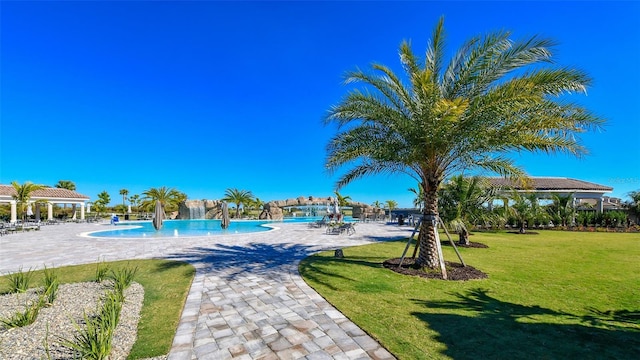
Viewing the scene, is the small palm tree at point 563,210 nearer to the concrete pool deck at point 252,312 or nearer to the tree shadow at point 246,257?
the tree shadow at point 246,257

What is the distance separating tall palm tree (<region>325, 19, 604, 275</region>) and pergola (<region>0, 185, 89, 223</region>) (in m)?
33.6

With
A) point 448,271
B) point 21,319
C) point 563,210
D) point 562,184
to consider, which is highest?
point 562,184

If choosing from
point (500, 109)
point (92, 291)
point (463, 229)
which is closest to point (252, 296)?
point (92, 291)

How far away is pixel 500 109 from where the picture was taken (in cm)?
626

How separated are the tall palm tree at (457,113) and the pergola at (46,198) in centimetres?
3363

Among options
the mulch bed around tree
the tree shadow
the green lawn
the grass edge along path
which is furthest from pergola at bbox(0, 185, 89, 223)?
the mulch bed around tree

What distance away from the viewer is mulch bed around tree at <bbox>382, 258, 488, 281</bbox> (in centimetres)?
732

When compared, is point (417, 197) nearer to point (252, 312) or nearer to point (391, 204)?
point (252, 312)

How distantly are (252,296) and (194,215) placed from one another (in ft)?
111

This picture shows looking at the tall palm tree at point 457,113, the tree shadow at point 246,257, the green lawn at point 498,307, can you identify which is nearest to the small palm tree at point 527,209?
the green lawn at point 498,307

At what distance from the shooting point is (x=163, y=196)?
35.0m

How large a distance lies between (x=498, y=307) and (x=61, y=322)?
7296 mm

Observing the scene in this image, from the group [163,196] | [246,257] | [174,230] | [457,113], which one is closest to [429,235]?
[457,113]

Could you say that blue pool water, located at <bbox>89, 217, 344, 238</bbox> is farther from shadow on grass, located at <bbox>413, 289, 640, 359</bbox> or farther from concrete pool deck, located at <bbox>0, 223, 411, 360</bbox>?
shadow on grass, located at <bbox>413, 289, 640, 359</bbox>
